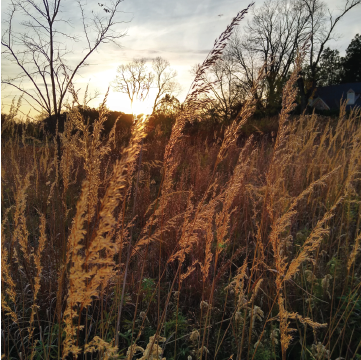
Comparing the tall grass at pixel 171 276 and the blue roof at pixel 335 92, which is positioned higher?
the blue roof at pixel 335 92

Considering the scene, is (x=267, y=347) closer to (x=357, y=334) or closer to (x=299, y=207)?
(x=357, y=334)

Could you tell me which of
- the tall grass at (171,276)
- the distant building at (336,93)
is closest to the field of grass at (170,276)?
the tall grass at (171,276)

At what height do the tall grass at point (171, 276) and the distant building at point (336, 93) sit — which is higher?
the distant building at point (336, 93)

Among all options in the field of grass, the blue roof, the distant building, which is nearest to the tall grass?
the field of grass

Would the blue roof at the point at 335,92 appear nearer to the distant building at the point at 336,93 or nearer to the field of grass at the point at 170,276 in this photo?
the distant building at the point at 336,93

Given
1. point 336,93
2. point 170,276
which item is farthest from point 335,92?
point 170,276

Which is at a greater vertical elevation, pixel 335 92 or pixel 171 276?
pixel 335 92

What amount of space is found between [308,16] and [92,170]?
118 feet

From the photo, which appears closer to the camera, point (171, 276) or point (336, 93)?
point (171, 276)

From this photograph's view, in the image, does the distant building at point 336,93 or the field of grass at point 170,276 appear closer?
the field of grass at point 170,276

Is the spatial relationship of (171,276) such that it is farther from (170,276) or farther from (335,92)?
(335,92)

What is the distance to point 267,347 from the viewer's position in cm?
185

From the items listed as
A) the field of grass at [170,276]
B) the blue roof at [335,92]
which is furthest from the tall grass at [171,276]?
the blue roof at [335,92]

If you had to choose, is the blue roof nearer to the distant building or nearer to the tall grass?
the distant building
